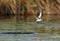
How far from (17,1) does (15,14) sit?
3.55ft

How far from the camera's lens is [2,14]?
28438 millimetres

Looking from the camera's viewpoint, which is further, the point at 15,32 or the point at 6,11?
the point at 6,11

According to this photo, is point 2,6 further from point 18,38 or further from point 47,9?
point 18,38

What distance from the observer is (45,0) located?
96.4 ft

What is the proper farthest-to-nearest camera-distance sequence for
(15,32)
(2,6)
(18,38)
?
(2,6)
(15,32)
(18,38)

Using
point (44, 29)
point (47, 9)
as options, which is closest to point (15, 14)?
point (47, 9)

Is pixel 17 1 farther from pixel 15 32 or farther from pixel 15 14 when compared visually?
pixel 15 32

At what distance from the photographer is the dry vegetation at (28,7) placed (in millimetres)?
28359

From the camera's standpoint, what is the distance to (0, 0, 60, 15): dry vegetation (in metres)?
28.4

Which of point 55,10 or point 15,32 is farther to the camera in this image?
point 55,10

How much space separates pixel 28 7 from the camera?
95.5 ft

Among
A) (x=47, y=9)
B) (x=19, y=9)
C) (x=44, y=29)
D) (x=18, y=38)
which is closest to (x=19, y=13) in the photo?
(x=19, y=9)

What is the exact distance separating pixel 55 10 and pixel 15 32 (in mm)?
12394

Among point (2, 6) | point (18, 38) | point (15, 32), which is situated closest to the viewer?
point (18, 38)
